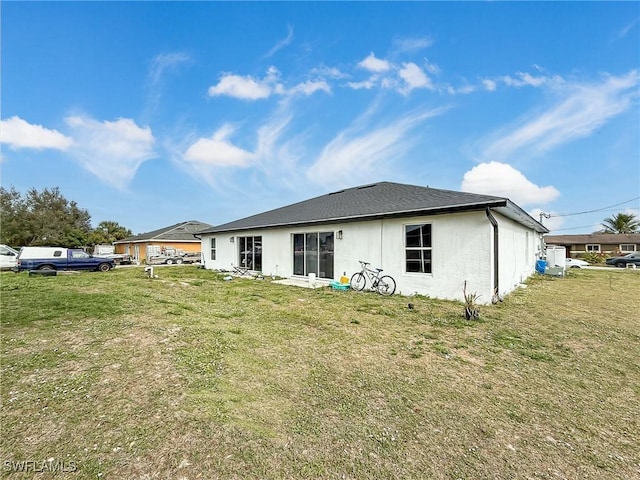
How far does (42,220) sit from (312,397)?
41.4 metres

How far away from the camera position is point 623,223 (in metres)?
35.9

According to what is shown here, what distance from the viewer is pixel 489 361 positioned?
386cm

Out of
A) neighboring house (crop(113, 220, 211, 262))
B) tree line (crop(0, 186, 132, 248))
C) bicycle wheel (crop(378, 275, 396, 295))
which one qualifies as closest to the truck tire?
neighboring house (crop(113, 220, 211, 262))

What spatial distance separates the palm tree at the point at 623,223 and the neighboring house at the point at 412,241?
3530 centimetres

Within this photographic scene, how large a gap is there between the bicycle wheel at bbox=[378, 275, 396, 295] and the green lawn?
3055mm

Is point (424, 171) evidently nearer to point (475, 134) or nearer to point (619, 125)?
point (475, 134)

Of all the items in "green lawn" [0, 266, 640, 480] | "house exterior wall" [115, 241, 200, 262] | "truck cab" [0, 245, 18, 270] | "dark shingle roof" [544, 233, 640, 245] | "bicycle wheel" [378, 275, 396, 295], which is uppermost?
"dark shingle roof" [544, 233, 640, 245]

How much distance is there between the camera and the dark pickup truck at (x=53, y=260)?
13625 mm

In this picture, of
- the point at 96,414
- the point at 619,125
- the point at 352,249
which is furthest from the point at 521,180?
the point at 96,414

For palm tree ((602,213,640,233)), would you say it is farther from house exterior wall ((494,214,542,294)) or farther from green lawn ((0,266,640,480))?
green lawn ((0,266,640,480))

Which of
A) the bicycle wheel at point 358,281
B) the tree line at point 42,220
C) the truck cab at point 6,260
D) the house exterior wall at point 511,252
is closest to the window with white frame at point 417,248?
the bicycle wheel at point 358,281

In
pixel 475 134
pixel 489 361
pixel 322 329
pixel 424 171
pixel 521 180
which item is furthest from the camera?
pixel 521 180

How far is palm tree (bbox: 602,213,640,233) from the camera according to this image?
3562 centimetres

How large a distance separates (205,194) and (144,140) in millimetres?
6397
